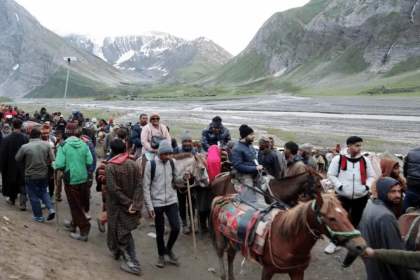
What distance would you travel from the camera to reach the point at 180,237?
325 inches

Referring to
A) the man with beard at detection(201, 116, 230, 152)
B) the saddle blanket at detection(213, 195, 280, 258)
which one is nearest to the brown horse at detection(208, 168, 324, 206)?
the saddle blanket at detection(213, 195, 280, 258)

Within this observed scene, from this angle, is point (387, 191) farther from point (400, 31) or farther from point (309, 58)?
point (309, 58)

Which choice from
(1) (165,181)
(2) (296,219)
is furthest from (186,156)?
(2) (296,219)

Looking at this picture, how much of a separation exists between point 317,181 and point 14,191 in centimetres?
727

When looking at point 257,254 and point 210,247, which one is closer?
point 257,254

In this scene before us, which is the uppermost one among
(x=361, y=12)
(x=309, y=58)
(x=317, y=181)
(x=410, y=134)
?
(x=361, y=12)

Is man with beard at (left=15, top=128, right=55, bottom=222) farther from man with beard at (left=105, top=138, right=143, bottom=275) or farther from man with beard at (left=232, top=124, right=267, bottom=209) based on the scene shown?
man with beard at (left=232, top=124, right=267, bottom=209)

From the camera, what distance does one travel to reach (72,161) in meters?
7.00

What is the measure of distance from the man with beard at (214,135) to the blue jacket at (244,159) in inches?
82.4

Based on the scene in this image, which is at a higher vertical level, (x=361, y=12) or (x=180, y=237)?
(x=361, y=12)

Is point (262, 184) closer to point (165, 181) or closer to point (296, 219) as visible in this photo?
point (165, 181)

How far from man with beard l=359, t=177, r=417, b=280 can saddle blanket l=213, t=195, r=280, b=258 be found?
1.32 metres

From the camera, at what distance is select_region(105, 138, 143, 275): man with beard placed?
6.00 meters

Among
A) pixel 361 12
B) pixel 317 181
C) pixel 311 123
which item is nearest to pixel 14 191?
pixel 317 181
